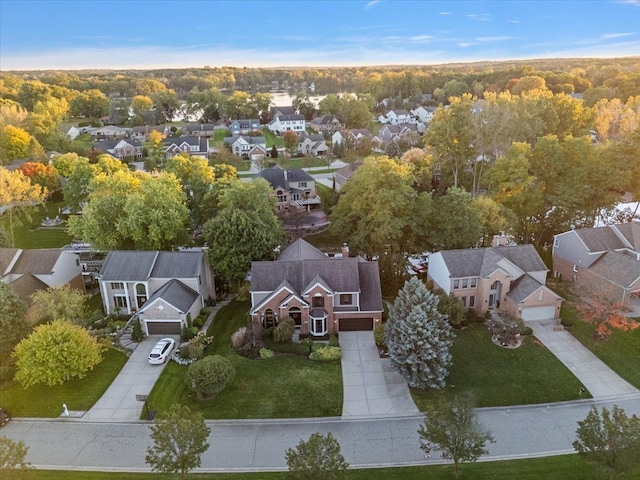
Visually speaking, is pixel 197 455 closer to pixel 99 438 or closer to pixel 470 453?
pixel 99 438

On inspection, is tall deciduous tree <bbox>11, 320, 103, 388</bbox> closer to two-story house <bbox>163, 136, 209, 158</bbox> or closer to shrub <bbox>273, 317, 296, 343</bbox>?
shrub <bbox>273, 317, 296, 343</bbox>

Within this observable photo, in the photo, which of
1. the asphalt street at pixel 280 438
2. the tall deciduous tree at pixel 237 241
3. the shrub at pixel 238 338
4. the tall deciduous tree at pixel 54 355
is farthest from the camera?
the tall deciduous tree at pixel 237 241

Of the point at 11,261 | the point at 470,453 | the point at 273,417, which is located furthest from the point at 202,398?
the point at 11,261

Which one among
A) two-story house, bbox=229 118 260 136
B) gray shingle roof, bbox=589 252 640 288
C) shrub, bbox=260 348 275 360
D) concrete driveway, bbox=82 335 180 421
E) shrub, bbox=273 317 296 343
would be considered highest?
two-story house, bbox=229 118 260 136

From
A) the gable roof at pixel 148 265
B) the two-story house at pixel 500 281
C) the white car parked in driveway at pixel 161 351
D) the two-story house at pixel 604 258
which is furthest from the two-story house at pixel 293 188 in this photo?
the two-story house at pixel 604 258

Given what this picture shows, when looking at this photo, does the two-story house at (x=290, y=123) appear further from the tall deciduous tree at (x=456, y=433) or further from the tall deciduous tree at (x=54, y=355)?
the tall deciduous tree at (x=456, y=433)

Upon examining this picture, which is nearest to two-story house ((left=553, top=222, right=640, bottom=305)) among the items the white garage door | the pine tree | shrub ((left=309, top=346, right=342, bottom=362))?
the white garage door
